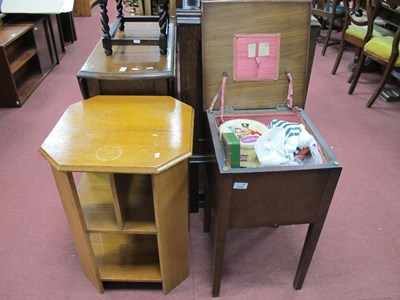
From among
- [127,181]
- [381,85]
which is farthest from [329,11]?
[127,181]

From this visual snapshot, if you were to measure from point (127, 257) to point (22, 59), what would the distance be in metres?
2.28

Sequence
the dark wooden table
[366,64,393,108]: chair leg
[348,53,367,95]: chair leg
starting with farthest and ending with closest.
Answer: [348,53,367,95]: chair leg
[366,64,393,108]: chair leg
the dark wooden table

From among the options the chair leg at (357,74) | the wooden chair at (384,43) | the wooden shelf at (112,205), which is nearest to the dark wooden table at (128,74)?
the wooden shelf at (112,205)

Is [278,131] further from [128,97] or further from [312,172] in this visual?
[128,97]

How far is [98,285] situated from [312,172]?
38.8 inches

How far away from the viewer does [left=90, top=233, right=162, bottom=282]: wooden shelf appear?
1.39 meters

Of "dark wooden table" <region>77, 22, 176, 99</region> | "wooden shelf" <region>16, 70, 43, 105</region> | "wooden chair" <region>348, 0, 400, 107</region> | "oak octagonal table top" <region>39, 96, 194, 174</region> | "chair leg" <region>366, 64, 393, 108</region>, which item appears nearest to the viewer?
"oak octagonal table top" <region>39, 96, 194, 174</region>

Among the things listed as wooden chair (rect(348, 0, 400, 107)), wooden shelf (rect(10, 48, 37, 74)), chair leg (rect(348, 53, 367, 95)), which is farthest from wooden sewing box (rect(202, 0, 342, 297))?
wooden shelf (rect(10, 48, 37, 74))

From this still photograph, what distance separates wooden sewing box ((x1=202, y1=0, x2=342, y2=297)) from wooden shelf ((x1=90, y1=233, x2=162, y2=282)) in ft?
0.96

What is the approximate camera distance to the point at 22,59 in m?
2.92

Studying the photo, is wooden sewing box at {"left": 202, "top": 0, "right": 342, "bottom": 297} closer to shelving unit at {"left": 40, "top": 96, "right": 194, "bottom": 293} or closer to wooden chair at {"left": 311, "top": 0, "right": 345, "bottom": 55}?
shelving unit at {"left": 40, "top": 96, "right": 194, "bottom": 293}

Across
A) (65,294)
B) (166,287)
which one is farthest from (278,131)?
(65,294)

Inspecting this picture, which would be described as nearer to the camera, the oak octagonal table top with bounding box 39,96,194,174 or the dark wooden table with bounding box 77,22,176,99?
the oak octagonal table top with bounding box 39,96,194,174

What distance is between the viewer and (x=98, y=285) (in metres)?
1.40
